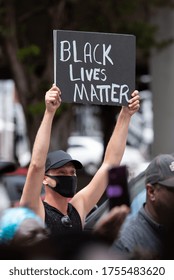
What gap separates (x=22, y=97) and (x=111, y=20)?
248cm

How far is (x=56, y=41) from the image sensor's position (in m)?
4.69

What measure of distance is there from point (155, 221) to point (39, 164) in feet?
2.62

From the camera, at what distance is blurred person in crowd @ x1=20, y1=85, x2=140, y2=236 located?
450 centimetres

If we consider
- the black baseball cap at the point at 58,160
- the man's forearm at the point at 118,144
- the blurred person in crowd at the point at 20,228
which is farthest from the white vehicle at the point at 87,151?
the blurred person in crowd at the point at 20,228

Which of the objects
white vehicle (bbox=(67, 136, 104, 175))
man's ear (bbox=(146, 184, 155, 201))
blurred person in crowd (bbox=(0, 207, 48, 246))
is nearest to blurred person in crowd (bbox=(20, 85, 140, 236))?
man's ear (bbox=(146, 184, 155, 201))

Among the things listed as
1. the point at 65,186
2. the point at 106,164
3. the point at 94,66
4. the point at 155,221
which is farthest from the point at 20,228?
the point at 106,164

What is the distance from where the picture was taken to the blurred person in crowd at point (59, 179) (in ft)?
14.8

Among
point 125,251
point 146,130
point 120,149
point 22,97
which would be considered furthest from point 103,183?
point 146,130

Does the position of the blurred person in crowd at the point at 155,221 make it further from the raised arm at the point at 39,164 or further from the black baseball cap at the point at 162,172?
the raised arm at the point at 39,164

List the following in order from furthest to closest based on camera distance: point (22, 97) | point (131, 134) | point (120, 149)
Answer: point (131, 134)
point (22, 97)
point (120, 149)

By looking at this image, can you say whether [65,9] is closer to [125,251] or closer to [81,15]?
[81,15]

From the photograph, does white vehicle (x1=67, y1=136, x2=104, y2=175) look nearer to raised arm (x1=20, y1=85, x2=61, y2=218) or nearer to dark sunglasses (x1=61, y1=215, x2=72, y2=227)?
dark sunglasses (x1=61, y1=215, x2=72, y2=227)

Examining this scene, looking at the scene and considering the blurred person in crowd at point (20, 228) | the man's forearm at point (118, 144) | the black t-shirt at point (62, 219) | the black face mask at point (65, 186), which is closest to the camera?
the blurred person in crowd at point (20, 228)

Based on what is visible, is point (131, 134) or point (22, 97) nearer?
point (22, 97)
